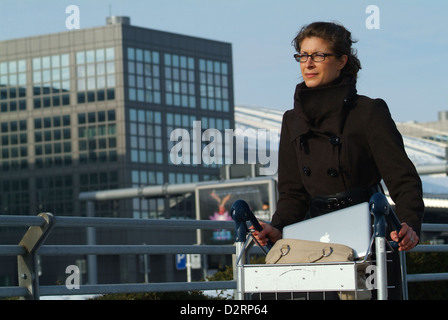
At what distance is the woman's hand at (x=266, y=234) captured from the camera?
386 cm

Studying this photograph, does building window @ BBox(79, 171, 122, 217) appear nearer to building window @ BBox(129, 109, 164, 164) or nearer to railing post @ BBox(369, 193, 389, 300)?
building window @ BBox(129, 109, 164, 164)

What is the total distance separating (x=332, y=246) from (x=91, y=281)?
84682mm

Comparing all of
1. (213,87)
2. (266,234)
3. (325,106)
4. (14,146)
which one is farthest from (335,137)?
(213,87)

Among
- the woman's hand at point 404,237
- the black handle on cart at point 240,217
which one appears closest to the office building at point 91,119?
the black handle on cart at point 240,217

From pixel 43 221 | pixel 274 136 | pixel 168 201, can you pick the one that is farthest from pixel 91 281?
pixel 43 221

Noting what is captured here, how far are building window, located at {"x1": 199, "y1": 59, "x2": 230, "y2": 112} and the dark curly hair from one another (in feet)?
327

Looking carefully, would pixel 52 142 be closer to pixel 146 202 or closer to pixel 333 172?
pixel 146 202

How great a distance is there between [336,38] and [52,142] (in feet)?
317

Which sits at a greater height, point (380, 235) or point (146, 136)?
point (146, 136)

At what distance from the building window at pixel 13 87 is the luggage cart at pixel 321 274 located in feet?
324

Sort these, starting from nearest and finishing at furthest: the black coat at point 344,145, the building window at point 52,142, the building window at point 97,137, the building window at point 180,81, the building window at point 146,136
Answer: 1. the black coat at point 344,145
2. the building window at point 97,137
3. the building window at point 146,136
4. the building window at point 52,142
5. the building window at point 180,81

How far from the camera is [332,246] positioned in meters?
3.35

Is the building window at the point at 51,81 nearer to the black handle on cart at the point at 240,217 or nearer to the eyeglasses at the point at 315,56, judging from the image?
the eyeglasses at the point at 315,56

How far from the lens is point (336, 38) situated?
13.2 ft
